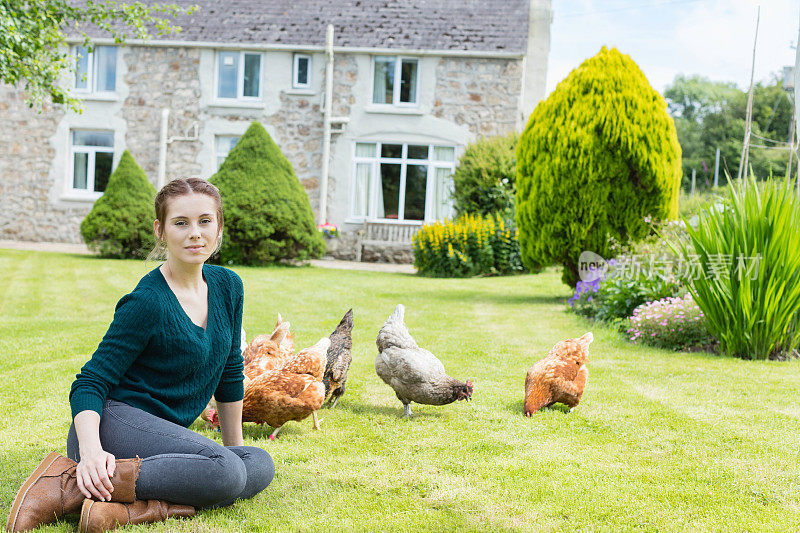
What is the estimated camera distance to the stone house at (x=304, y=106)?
1861 cm

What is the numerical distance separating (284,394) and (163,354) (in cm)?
111

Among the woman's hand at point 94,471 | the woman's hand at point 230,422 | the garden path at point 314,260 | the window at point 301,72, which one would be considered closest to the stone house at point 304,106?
the window at point 301,72

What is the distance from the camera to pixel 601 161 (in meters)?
10.1

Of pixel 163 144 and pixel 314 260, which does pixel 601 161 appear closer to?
pixel 314 260

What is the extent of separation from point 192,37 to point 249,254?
24.1 feet

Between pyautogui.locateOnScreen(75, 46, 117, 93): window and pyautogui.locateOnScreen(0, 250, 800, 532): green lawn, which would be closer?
pyautogui.locateOnScreen(0, 250, 800, 532): green lawn

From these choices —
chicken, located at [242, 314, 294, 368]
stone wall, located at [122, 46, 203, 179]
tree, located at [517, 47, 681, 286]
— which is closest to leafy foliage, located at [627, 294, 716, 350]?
tree, located at [517, 47, 681, 286]

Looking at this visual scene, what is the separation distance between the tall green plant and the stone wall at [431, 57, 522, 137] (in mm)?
12095

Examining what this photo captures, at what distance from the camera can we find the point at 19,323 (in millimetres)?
7699

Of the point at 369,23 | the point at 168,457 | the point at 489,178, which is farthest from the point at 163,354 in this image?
the point at 369,23

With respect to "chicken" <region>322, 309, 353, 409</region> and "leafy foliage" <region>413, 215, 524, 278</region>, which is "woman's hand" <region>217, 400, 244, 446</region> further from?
"leafy foliage" <region>413, 215, 524, 278</region>

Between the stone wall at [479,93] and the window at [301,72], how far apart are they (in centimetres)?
355

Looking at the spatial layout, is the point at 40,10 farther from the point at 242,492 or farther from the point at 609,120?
the point at 242,492

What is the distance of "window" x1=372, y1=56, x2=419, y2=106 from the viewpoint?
61.8 ft
